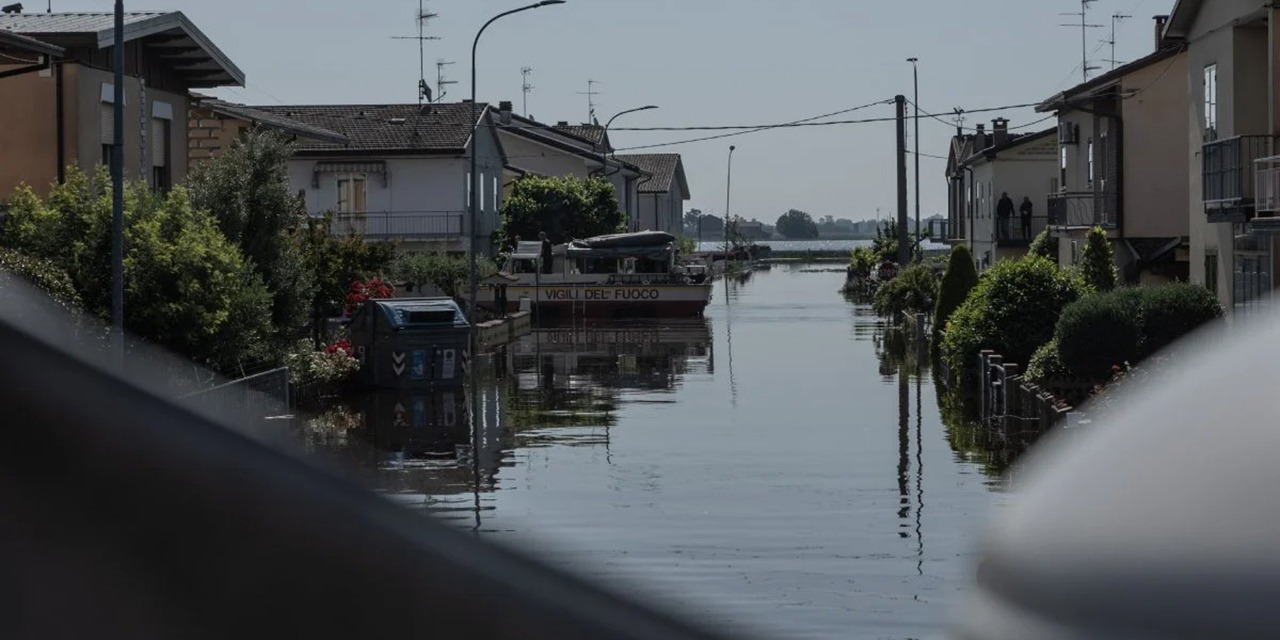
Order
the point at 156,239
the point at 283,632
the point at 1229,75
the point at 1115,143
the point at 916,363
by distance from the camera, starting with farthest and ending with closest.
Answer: the point at 1115,143 → the point at 916,363 → the point at 1229,75 → the point at 156,239 → the point at 283,632

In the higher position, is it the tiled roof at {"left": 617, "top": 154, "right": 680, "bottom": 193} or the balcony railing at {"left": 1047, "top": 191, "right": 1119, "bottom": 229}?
the tiled roof at {"left": 617, "top": 154, "right": 680, "bottom": 193}

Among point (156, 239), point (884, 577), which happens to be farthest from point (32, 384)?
point (156, 239)

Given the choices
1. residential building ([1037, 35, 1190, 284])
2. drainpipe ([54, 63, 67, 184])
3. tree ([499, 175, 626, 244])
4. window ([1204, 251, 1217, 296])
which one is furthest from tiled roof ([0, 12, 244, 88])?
tree ([499, 175, 626, 244])

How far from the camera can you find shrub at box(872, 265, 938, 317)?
49625 mm

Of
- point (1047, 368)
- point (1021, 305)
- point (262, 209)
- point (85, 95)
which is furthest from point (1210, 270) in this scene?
point (85, 95)

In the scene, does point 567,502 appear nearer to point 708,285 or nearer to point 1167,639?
point 1167,639

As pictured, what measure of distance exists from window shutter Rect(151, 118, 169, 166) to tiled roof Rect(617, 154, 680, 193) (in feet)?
289

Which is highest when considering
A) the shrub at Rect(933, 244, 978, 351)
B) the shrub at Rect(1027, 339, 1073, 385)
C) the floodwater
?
the shrub at Rect(933, 244, 978, 351)

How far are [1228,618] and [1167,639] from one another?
0.03m

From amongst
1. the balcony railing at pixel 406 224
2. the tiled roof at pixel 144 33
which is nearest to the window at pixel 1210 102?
the tiled roof at pixel 144 33

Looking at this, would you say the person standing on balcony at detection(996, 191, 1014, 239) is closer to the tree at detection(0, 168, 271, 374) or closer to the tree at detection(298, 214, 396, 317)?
the tree at detection(298, 214, 396, 317)

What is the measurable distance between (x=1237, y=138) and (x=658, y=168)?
339 feet

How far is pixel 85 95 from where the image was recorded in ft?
94.6

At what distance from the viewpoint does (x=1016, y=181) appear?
6744 centimetres
